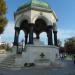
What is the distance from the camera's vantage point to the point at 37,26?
30516mm

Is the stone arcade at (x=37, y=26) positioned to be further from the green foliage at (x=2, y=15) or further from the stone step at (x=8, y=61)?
Result: the green foliage at (x=2, y=15)

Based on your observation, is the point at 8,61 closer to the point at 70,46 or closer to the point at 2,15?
the point at 2,15

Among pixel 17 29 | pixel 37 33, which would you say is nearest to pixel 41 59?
pixel 17 29

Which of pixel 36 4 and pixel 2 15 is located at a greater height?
pixel 36 4

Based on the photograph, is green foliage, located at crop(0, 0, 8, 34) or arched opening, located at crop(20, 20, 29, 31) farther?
arched opening, located at crop(20, 20, 29, 31)

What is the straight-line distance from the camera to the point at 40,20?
28406mm

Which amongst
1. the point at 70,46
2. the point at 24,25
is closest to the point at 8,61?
the point at 24,25

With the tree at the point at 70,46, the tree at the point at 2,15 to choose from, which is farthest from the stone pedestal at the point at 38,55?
the tree at the point at 70,46

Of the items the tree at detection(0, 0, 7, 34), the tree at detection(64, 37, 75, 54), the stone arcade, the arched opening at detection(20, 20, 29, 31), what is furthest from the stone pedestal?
the tree at detection(64, 37, 75, 54)

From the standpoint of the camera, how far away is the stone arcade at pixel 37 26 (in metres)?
24.3

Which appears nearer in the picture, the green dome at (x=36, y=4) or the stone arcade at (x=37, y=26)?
the stone arcade at (x=37, y=26)

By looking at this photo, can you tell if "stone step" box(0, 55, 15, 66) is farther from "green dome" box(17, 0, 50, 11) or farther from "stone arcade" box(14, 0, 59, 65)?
"green dome" box(17, 0, 50, 11)

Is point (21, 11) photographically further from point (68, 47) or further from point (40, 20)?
point (68, 47)

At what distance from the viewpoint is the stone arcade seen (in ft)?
A: 79.8
